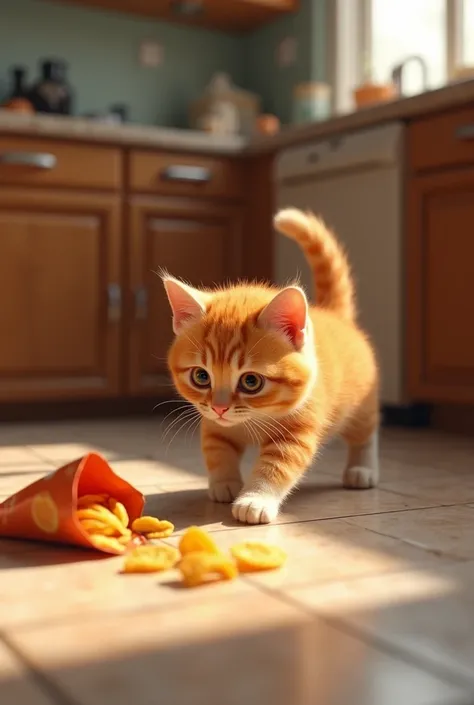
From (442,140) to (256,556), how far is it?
2.05m

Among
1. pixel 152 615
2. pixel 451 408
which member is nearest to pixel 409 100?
pixel 451 408

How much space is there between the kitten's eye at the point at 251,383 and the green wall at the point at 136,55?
9.94ft

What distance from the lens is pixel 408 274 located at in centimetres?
323

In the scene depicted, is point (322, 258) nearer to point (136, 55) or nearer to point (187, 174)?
point (187, 174)

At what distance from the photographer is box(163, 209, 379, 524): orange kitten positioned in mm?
1661

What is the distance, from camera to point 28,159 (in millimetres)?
3436

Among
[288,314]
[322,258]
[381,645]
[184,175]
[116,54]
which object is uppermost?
[116,54]

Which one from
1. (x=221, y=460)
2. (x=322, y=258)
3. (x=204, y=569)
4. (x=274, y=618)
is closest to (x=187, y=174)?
(x=322, y=258)

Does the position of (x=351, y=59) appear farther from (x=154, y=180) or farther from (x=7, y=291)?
(x=7, y=291)

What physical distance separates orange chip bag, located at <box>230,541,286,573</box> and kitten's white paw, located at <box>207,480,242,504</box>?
46 centimetres

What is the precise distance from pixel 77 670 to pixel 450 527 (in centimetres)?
88

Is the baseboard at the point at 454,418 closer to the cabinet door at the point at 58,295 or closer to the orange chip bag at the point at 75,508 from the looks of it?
the cabinet door at the point at 58,295

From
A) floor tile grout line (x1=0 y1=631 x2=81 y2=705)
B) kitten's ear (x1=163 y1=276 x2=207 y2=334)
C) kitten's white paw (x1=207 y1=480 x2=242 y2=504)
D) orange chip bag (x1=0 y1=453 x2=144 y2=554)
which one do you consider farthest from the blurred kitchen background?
→ floor tile grout line (x1=0 y1=631 x2=81 y2=705)

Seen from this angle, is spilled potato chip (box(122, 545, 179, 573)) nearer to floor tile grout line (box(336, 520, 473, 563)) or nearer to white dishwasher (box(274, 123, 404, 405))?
floor tile grout line (box(336, 520, 473, 563))
